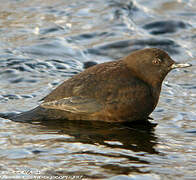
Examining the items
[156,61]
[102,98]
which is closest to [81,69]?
[156,61]

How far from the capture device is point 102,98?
6367 mm

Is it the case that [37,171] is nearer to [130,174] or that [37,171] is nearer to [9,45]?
[130,174]

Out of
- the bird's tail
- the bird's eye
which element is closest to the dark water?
the bird's tail

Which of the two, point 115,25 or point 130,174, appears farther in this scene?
point 115,25

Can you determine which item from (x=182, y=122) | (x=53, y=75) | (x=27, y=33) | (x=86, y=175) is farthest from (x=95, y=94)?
(x=27, y=33)

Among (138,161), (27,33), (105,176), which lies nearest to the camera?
(105,176)

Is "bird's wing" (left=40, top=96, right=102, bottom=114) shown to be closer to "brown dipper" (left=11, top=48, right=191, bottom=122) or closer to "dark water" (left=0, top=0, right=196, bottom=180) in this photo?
"brown dipper" (left=11, top=48, right=191, bottom=122)

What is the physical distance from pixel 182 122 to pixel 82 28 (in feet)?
15.7

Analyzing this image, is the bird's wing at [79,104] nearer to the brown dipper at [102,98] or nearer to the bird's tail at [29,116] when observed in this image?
the brown dipper at [102,98]

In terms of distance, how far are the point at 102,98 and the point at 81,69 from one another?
2.56m

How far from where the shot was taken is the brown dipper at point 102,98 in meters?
6.36

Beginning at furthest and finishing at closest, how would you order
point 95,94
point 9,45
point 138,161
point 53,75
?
point 9,45 → point 53,75 → point 95,94 → point 138,161

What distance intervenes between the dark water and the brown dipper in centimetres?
13

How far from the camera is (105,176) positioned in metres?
4.86
